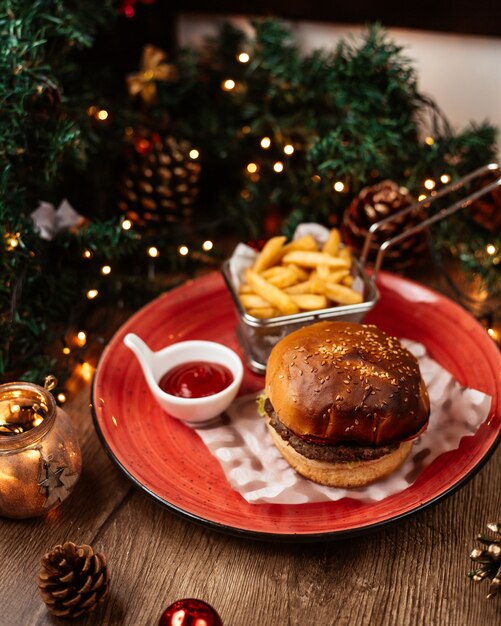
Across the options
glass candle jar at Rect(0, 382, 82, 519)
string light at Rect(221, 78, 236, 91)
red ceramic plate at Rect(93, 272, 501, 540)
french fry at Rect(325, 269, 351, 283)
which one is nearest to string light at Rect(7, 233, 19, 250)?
red ceramic plate at Rect(93, 272, 501, 540)

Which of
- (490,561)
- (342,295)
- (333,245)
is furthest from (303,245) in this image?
(490,561)

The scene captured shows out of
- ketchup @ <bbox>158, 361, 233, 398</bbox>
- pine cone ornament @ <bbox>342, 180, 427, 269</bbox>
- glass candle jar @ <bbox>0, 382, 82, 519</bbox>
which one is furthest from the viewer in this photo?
pine cone ornament @ <bbox>342, 180, 427, 269</bbox>

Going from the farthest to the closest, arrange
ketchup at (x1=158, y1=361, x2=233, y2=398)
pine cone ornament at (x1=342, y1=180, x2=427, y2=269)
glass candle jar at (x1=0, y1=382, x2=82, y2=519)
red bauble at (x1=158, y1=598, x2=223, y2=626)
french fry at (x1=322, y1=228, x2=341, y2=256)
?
pine cone ornament at (x1=342, y1=180, x2=427, y2=269) → french fry at (x1=322, y1=228, x2=341, y2=256) → ketchup at (x1=158, y1=361, x2=233, y2=398) → glass candle jar at (x1=0, y1=382, x2=82, y2=519) → red bauble at (x1=158, y1=598, x2=223, y2=626)

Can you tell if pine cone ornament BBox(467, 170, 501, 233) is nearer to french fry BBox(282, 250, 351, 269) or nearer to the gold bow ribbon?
french fry BBox(282, 250, 351, 269)

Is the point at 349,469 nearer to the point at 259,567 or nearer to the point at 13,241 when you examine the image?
the point at 259,567

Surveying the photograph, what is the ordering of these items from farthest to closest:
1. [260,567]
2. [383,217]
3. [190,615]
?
[383,217]
[260,567]
[190,615]

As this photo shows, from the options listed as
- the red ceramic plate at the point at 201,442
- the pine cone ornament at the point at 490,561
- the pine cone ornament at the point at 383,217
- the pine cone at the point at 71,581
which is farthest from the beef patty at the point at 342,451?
the pine cone ornament at the point at 383,217

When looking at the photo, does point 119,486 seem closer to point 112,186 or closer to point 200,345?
point 200,345
